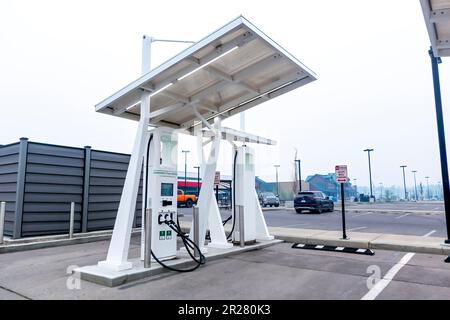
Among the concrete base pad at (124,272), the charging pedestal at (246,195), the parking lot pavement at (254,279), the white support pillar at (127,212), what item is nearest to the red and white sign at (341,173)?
the parking lot pavement at (254,279)

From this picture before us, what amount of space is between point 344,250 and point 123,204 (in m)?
5.29

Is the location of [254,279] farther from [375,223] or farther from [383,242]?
[375,223]

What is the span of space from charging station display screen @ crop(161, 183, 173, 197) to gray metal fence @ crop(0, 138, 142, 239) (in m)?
4.90

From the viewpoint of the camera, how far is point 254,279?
5094mm

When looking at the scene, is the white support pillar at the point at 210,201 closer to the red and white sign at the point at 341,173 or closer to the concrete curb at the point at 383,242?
the concrete curb at the point at 383,242

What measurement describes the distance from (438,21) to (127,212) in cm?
549

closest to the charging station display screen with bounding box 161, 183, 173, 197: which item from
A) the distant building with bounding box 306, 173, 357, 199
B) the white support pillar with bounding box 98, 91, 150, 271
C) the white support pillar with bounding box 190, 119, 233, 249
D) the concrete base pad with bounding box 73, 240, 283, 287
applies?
the white support pillar with bounding box 98, 91, 150, 271

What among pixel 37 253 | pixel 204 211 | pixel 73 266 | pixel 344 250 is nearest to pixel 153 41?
pixel 204 211

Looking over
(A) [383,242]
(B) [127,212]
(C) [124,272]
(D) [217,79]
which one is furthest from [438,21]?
(C) [124,272]

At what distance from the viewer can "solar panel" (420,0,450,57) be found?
432 cm

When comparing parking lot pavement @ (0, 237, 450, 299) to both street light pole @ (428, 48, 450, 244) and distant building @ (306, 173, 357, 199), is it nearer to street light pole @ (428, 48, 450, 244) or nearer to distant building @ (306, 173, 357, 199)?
street light pole @ (428, 48, 450, 244)

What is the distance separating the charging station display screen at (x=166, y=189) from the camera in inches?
237

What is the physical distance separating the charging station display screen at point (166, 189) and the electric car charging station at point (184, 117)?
0.06 ft
